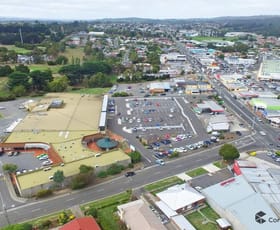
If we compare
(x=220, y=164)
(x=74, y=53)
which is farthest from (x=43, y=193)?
(x=74, y=53)

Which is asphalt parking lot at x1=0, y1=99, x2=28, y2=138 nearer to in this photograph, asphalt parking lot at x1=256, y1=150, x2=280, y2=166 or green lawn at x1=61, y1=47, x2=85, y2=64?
asphalt parking lot at x1=256, y1=150, x2=280, y2=166

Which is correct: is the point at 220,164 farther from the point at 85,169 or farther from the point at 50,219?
the point at 50,219

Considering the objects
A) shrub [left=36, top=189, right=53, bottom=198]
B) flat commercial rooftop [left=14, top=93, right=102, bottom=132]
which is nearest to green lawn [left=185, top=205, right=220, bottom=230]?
shrub [left=36, top=189, right=53, bottom=198]

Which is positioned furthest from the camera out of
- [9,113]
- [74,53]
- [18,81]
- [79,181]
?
[74,53]

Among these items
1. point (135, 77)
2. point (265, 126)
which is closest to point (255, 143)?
point (265, 126)

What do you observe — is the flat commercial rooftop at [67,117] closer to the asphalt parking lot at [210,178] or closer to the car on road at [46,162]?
the car on road at [46,162]

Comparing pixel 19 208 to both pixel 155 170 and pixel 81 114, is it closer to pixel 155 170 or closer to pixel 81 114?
pixel 155 170
